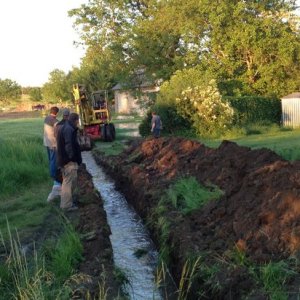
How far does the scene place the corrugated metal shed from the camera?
99.8 ft

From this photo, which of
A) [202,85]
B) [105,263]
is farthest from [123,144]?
[105,263]

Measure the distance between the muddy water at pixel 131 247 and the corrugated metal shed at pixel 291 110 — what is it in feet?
61.7

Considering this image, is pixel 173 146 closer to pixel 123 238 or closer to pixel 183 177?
pixel 183 177

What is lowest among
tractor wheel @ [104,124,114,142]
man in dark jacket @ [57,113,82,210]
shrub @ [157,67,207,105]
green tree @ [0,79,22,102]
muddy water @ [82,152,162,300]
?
muddy water @ [82,152,162,300]

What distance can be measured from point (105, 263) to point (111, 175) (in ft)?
34.4

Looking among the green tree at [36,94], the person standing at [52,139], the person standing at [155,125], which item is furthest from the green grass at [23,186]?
the green tree at [36,94]

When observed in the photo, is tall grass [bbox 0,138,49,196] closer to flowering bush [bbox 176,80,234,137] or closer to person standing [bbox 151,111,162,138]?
person standing [bbox 151,111,162,138]

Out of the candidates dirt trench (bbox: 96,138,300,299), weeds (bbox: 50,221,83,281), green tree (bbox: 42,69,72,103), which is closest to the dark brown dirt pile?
dirt trench (bbox: 96,138,300,299)

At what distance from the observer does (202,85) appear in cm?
2814

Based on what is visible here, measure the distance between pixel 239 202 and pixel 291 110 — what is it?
23863 mm

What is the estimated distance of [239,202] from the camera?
802cm

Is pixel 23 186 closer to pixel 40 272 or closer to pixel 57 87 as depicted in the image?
pixel 40 272

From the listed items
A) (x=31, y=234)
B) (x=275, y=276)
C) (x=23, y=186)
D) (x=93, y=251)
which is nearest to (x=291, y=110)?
(x=23, y=186)

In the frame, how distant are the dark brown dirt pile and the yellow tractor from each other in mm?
11883
